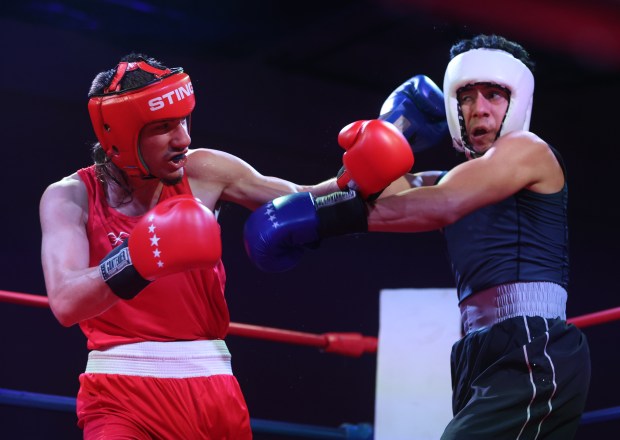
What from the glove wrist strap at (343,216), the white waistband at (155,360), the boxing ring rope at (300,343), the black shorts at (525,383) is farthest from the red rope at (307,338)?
the black shorts at (525,383)

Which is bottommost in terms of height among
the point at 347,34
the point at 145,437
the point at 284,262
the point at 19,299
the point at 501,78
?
the point at 145,437

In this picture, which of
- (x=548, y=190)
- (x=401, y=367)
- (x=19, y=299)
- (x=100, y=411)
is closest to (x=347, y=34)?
(x=401, y=367)

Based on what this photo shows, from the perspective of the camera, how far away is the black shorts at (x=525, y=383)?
1.86 m

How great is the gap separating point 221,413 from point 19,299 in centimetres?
126

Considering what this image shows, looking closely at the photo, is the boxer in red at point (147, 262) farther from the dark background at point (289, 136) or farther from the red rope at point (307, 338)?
the dark background at point (289, 136)

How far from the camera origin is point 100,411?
6.26 ft

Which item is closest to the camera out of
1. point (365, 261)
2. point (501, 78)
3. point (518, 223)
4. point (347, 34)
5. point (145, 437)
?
point (145, 437)

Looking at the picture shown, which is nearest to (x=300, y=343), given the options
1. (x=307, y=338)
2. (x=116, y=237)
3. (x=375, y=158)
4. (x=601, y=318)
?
(x=307, y=338)

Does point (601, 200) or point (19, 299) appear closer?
point (19, 299)

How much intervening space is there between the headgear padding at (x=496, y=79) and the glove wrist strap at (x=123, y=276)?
98 centimetres

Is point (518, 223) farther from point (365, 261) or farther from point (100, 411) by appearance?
point (365, 261)

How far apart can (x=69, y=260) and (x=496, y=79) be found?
3.89ft

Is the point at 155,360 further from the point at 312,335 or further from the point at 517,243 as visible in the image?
the point at 312,335

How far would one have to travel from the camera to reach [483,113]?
86.7 inches
